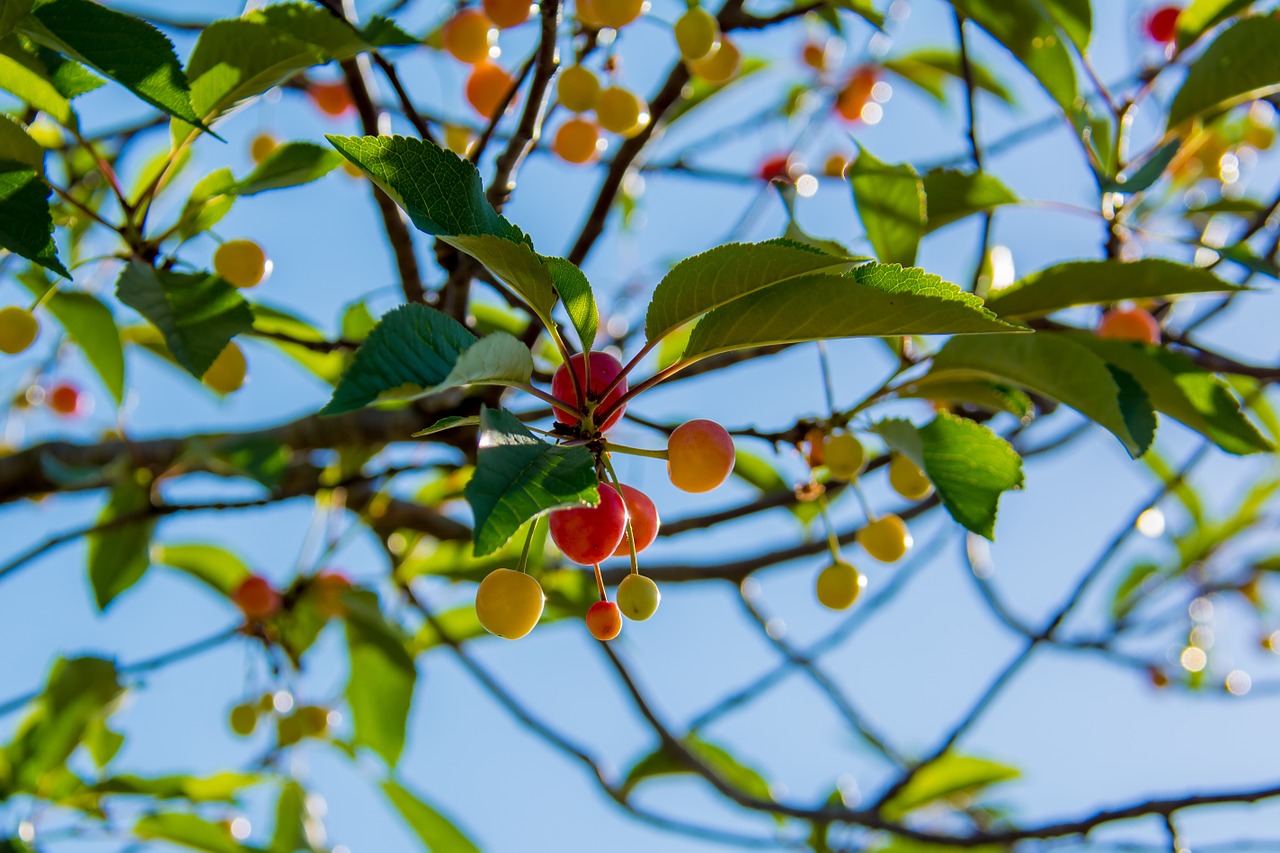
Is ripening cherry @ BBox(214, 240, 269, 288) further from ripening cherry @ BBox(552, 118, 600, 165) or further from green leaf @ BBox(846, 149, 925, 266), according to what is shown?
green leaf @ BBox(846, 149, 925, 266)

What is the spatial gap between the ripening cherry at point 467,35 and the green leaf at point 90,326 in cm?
72

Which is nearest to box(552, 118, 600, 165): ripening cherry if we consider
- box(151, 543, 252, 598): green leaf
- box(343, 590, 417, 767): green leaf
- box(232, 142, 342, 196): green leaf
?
box(232, 142, 342, 196): green leaf

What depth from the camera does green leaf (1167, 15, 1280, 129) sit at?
1.53 meters

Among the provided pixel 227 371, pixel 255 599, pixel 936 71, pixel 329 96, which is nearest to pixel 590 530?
pixel 227 371

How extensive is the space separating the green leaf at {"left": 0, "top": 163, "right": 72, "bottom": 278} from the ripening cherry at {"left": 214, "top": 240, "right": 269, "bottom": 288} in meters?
0.26

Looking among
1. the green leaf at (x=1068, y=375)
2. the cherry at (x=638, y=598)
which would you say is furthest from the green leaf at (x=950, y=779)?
the cherry at (x=638, y=598)

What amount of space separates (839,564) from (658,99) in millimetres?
774

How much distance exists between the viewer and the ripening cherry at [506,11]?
4.87 feet

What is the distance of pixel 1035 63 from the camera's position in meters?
1.61

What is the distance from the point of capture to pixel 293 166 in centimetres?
138

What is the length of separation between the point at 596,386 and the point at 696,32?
677mm

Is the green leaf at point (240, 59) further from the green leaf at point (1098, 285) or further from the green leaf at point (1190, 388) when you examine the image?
the green leaf at point (1190, 388)

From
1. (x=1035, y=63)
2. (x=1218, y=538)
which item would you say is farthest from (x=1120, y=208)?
(x=1218, y=538)

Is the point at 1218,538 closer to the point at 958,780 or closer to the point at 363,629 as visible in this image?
the point at 958,780
